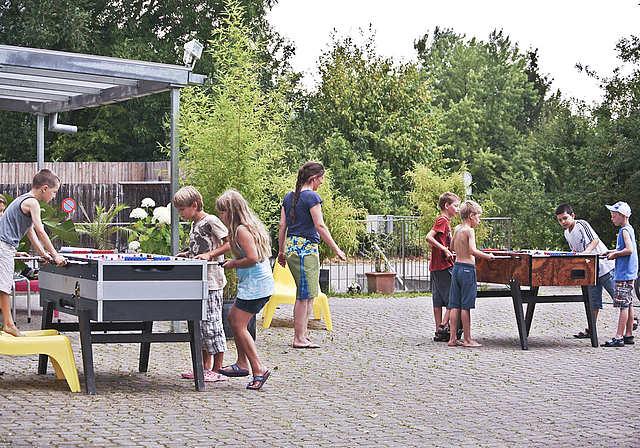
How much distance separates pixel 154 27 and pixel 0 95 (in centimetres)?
2308

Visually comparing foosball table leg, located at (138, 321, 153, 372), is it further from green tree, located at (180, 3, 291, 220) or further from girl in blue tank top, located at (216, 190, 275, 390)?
green tree, located at (180, 3, 291, 220)

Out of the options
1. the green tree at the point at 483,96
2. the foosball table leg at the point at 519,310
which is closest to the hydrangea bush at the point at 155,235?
the foosball table leg at the point at 519,310

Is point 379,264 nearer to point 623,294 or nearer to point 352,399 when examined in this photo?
point 623,294

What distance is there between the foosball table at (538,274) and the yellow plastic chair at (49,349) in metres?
5.03

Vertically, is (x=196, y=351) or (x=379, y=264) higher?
(x=379, y=264)

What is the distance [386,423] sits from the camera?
5613 millimetres

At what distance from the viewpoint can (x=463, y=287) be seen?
918 cm

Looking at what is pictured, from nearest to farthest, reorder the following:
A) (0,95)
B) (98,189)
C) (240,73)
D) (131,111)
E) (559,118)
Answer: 1. (240,73)
2. (0,95)
3. (559,118)
4. (98,189)
5. (131,111)

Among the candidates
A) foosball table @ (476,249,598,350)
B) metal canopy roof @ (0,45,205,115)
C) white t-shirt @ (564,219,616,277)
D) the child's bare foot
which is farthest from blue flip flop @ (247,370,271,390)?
white t-shirt @ (564,219,616,277)

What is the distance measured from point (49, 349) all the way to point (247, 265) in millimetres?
1710

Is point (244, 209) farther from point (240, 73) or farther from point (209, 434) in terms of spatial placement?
point (240, 73)

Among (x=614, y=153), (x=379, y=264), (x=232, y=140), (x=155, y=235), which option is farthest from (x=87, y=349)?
(x=614, y=153)

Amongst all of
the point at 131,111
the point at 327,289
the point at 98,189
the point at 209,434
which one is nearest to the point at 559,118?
the point at 327,289

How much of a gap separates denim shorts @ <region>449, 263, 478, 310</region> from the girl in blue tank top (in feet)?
10.4
